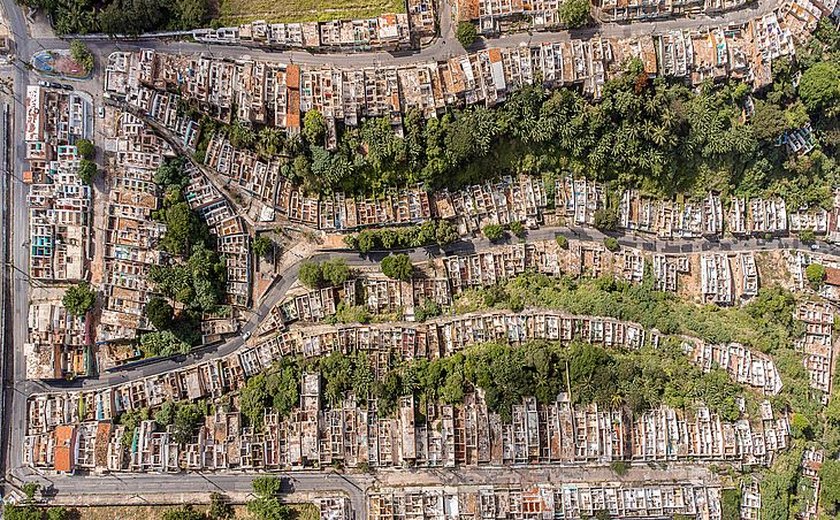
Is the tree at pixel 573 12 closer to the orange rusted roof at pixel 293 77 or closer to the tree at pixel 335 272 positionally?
the orange rusted roof at pixel 293 77

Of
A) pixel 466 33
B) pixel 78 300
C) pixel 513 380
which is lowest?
pixel 513 380

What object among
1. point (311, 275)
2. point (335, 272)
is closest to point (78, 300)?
point (311, 275)

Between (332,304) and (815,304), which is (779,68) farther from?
(332,304)

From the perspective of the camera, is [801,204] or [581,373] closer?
[581,373]

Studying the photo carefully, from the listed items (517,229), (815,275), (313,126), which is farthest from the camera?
(517,229)

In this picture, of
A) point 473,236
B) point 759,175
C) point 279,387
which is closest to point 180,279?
point 279,387

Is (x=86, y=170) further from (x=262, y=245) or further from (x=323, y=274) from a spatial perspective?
(x=323, y=274)
